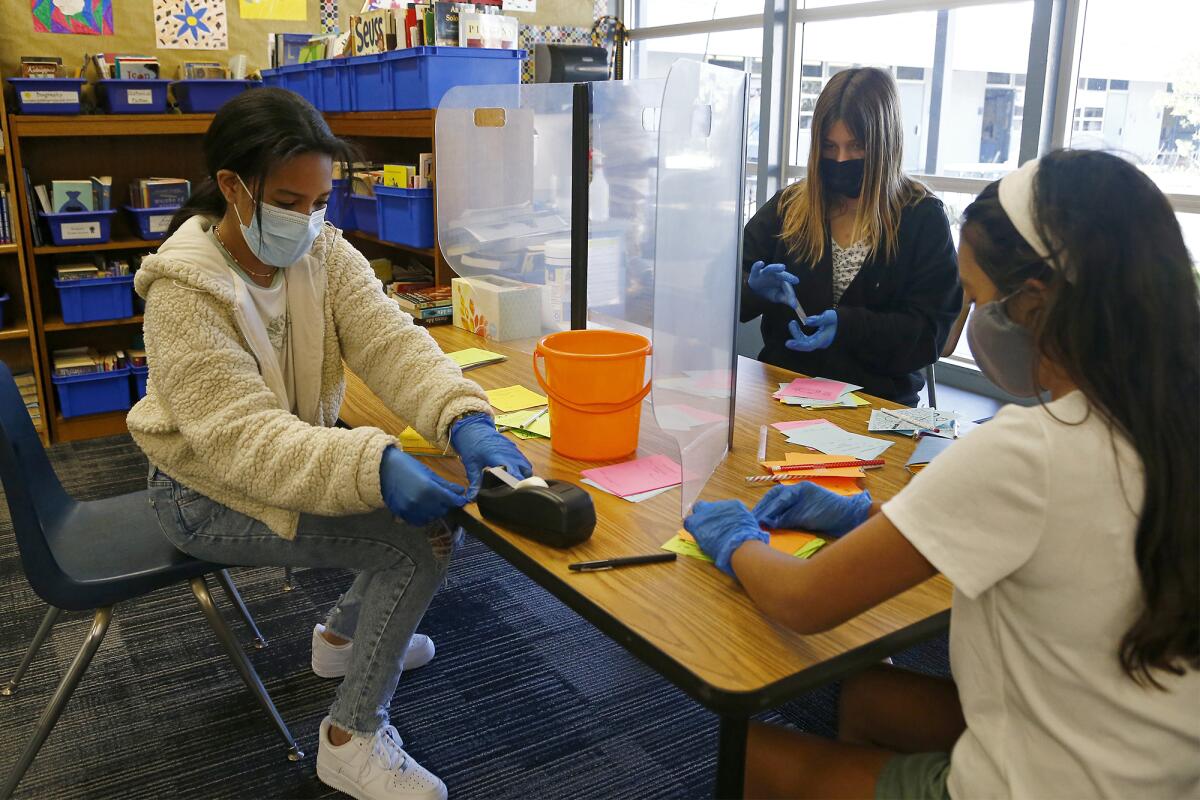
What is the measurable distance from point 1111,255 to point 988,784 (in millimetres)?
536

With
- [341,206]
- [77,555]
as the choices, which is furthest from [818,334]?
[341,206]

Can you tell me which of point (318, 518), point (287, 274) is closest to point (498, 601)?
point (318, 518)

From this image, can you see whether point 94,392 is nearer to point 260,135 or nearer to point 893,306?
point 260,135

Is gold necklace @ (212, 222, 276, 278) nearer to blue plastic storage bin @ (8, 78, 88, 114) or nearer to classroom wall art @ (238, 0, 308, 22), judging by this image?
blue plastic storage bin @ (8, 78, 88, 114)

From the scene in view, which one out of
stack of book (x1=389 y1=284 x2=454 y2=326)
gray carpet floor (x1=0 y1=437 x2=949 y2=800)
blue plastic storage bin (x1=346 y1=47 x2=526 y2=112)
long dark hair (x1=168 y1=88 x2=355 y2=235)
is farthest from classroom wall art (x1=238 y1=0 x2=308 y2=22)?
long dark hair (x1=168 y1=88 x2=355 y2=235)

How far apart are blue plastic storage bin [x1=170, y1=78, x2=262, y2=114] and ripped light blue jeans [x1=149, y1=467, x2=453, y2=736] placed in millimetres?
2775

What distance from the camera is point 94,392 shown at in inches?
150

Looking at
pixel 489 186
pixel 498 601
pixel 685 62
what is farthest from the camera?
pixel 489 186

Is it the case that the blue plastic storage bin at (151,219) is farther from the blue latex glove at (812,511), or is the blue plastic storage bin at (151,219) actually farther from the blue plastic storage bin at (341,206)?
the blue latex glove at (812,511)

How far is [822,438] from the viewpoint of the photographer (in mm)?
1665

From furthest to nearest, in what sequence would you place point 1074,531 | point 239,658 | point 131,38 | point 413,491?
point 131,38 < point 239,658 < point 413,491 < point 1074,531

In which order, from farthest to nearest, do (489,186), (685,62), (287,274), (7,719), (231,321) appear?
(489,186), (7,719), (287,274), (231,321), (685,62)

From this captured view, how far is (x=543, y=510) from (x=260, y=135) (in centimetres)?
76

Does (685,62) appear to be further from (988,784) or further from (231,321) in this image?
(988,784)
